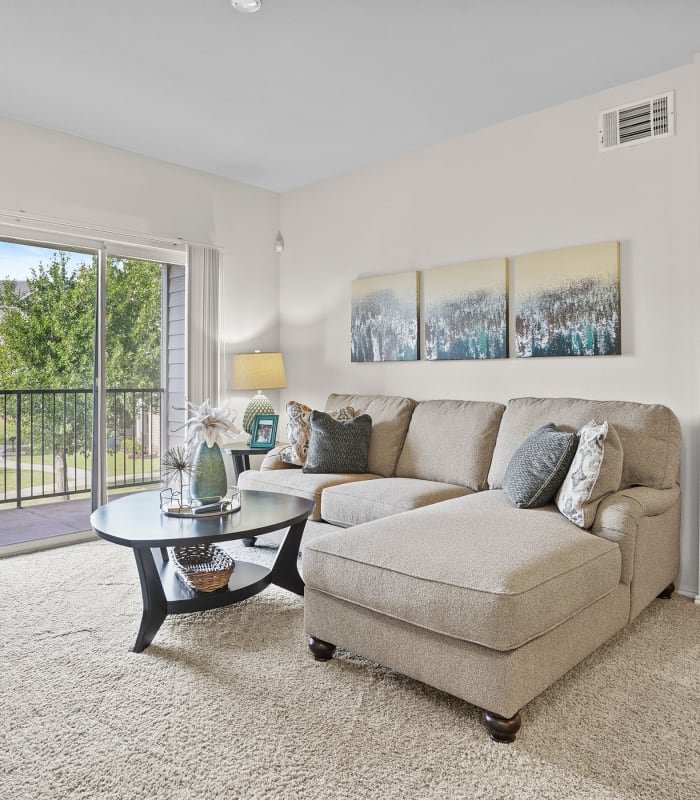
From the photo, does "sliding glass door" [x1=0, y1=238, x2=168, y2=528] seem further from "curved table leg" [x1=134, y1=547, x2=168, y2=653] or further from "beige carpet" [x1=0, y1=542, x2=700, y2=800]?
"curved table leg" [x1=134, y1=547, x2=168, y2=653]

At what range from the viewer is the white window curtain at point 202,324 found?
4527 millimetres

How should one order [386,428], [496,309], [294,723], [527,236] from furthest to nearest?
[386,428] < [496,309] < [527,236] < [294,723]

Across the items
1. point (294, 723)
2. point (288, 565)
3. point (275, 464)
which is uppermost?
point (275, 464)

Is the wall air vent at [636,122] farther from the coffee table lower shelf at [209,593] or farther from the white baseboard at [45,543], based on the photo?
the white baseboard at [45,543]

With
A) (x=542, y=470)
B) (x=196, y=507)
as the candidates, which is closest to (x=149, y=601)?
(x=196, y=507)

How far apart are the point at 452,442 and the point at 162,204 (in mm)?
2693

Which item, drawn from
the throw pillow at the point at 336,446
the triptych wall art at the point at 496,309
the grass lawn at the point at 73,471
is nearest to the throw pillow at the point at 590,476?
the triptych wall art at the point at 496,309

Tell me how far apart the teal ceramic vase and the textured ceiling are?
6.16 feet

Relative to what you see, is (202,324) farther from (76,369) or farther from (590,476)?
(590,476)

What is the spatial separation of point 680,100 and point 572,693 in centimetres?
283

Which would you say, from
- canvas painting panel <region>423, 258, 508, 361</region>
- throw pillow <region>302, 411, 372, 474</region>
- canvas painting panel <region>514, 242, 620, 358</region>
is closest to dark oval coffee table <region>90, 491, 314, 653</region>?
throw pillow <region>302, 411, 372, 474</region>

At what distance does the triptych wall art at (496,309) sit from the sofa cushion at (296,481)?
3.55ft

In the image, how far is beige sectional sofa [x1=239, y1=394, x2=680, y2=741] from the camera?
71.4 inches

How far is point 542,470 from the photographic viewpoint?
8.45 ft
